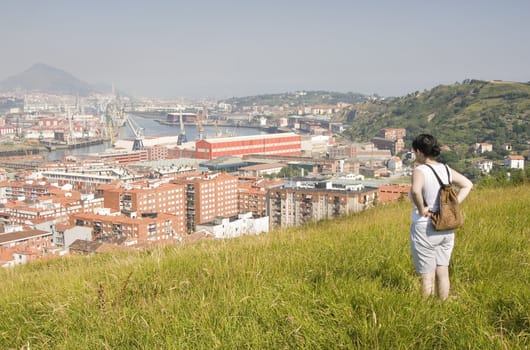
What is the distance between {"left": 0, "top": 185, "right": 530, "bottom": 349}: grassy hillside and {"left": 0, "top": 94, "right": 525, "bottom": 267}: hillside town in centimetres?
103

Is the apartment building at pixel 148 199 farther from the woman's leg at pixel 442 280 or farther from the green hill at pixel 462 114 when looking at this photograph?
the green hill at pixel 462 114

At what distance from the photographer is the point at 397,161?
26875 millimetres

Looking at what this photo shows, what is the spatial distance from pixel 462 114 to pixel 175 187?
25.7m

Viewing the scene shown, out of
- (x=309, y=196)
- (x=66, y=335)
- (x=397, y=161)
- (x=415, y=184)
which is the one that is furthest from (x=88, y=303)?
(x=397, y=161)

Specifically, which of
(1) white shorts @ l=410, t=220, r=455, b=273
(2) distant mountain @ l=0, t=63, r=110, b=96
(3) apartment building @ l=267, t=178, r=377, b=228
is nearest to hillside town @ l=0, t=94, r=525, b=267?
(3) apartment building @ l=267, t=178, r=377, b=228

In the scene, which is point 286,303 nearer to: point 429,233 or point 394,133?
point 429,233

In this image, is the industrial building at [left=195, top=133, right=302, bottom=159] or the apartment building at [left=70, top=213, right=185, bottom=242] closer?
the apartment building at [left=70, top=213, right=185, bottom=242]

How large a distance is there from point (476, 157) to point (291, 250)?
2615cm

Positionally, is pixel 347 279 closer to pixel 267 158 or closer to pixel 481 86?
pixel 267 158

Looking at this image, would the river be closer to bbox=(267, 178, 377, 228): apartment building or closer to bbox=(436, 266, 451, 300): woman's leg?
bbox=(267, 178, 377, 228): apartment building

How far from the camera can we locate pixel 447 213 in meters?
1.21

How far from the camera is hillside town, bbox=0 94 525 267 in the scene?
9.62 metres

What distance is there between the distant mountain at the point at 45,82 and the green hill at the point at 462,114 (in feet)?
391

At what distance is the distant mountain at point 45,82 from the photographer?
156 meters
